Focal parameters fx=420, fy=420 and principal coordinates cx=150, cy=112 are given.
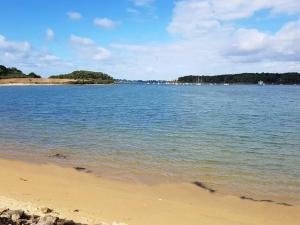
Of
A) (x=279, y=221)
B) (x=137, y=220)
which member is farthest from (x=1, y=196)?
(x=279, y=221)

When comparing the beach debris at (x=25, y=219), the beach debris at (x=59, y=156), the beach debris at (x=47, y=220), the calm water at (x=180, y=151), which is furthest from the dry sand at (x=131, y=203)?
the beach debris at (x=59, y=156)

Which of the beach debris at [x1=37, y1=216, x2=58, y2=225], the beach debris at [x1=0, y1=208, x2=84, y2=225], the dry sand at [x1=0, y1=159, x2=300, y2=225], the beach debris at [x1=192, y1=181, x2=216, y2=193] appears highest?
the beach debris at [x1=37, y1=216, x2=58, y2=225]

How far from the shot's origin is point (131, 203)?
489 inches

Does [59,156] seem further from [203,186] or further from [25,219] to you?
[25,219]

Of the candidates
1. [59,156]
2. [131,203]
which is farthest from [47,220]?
[59,156]

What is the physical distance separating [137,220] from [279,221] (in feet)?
13.1

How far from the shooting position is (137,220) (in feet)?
35.1

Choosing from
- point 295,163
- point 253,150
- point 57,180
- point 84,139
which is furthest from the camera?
point 84,139

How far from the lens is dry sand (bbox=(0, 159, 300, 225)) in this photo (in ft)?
36.1

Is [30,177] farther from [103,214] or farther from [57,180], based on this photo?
[103,214]

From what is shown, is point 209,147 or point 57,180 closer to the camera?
point 57,180

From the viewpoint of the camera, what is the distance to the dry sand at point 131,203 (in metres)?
11.0

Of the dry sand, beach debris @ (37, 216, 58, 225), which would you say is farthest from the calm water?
beach debris @ (37, 216, 58, 225)

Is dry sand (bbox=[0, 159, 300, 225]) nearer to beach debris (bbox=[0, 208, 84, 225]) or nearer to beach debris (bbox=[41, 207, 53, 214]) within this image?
beach debris (bbox=[41, 207, 53, 214])
